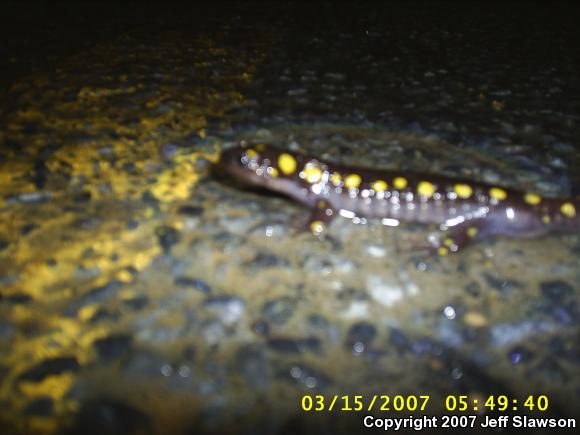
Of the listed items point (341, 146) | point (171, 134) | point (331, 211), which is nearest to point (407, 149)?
point (341, 146)

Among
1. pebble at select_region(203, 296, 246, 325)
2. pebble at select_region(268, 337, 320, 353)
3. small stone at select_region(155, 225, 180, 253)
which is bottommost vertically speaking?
pebble at select_region(268, 337, 320, 353)

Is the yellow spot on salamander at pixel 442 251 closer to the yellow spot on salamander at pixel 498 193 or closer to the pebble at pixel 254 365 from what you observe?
the yellow spot on salamander at pixel 498 193

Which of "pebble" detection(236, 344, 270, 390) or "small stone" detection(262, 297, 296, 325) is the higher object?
"small stone" detection(262, 297, 296, 325)

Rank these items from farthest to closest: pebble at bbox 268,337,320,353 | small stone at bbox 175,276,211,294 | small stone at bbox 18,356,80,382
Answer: small stone at bbox 175,276,211,294
pebble at bbox 268,337,320,353
small stone at bbox 18,356,80,382

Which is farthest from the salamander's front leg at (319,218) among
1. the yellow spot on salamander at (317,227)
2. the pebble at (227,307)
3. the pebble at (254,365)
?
the pebble at (254,365)

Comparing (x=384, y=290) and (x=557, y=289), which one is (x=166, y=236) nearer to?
(x=384, y=290)

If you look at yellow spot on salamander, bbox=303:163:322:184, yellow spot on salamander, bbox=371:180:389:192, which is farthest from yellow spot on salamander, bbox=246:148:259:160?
yellow spot on salamander, bbox=371:180:389:192

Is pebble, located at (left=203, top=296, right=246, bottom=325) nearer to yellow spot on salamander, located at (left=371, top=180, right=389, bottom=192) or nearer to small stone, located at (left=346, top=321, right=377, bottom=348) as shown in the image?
small stone, located at (left=346, top=321, right=377, bottom=348)

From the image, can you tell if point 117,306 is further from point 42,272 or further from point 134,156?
point 134,156

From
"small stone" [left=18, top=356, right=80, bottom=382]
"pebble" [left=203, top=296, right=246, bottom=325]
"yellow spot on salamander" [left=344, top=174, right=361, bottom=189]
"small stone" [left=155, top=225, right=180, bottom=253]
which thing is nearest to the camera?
"small stone" [left=18, top=356, right=80, bottom=382]
